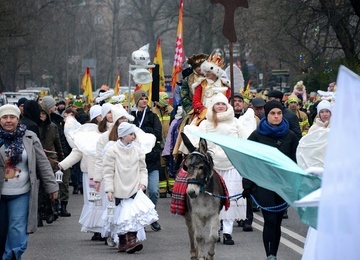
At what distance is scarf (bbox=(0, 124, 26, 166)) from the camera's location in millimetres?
9672

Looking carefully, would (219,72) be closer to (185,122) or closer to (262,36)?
(185,122)

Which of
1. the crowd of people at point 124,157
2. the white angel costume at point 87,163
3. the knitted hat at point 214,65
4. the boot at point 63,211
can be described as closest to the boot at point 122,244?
the crowd of people at point 124,157

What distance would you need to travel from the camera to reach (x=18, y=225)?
979cm

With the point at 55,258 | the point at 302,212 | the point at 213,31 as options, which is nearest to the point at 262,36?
the point at 213,31

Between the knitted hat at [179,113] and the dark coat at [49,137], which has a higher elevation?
the knitted hat at [179,113]

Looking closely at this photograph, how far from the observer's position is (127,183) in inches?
476

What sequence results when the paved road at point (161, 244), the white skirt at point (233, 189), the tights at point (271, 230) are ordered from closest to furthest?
the tights at point (271, 230) → the paved road at point (161, 244) → the white skirt at point (233, 189)

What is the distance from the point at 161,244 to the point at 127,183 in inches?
54.7

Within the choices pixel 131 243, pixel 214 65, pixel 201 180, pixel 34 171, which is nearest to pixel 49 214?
pixel 214 65

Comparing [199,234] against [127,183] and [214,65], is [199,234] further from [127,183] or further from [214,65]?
[214,65]

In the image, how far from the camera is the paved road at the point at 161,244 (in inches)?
480

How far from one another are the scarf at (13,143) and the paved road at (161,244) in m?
2.59

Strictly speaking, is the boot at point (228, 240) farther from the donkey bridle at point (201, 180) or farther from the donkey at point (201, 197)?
the donkey bridle at point (201, 180)

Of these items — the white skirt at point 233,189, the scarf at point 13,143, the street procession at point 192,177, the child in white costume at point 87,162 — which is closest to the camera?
the street procession at point 192,177
